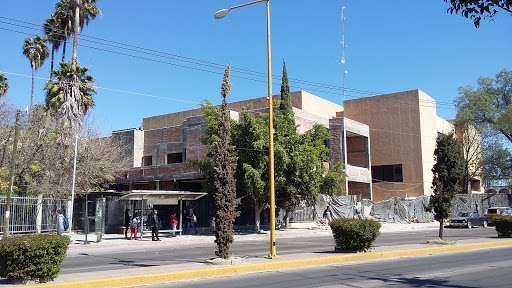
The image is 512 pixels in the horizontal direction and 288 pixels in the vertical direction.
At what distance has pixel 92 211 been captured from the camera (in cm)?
3147

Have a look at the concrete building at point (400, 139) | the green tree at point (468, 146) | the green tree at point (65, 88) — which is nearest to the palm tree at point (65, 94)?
the green tree at point (65, 88)

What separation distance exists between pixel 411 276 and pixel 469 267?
8.83ft

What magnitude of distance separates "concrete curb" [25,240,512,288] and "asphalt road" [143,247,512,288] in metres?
0.33

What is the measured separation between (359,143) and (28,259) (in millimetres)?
41941

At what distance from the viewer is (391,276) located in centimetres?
1124

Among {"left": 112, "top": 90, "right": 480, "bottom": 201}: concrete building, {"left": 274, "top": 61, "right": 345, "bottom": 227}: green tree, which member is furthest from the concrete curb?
{"left": 112, "top": 90, "right": 480, "bottom": 201}: concrete building

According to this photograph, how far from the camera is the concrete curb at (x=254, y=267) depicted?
9914 mm

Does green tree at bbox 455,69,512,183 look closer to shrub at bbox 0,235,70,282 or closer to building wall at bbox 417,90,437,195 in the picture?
building wall at bbox 417,90,437,195

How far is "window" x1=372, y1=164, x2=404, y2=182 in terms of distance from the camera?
4884cm

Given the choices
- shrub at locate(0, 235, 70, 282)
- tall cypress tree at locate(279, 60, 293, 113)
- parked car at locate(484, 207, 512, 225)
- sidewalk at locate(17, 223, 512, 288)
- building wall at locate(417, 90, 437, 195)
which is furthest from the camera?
building wall at locate(417, 90, 437, 195)

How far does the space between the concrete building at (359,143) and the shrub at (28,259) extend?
91.7ft

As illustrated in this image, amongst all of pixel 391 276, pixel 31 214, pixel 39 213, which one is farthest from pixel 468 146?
pixel 31 214

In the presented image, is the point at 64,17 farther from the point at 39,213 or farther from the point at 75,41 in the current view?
the point at 39,213

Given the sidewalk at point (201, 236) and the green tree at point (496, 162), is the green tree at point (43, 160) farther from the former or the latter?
the green tree at point (496, 162)
